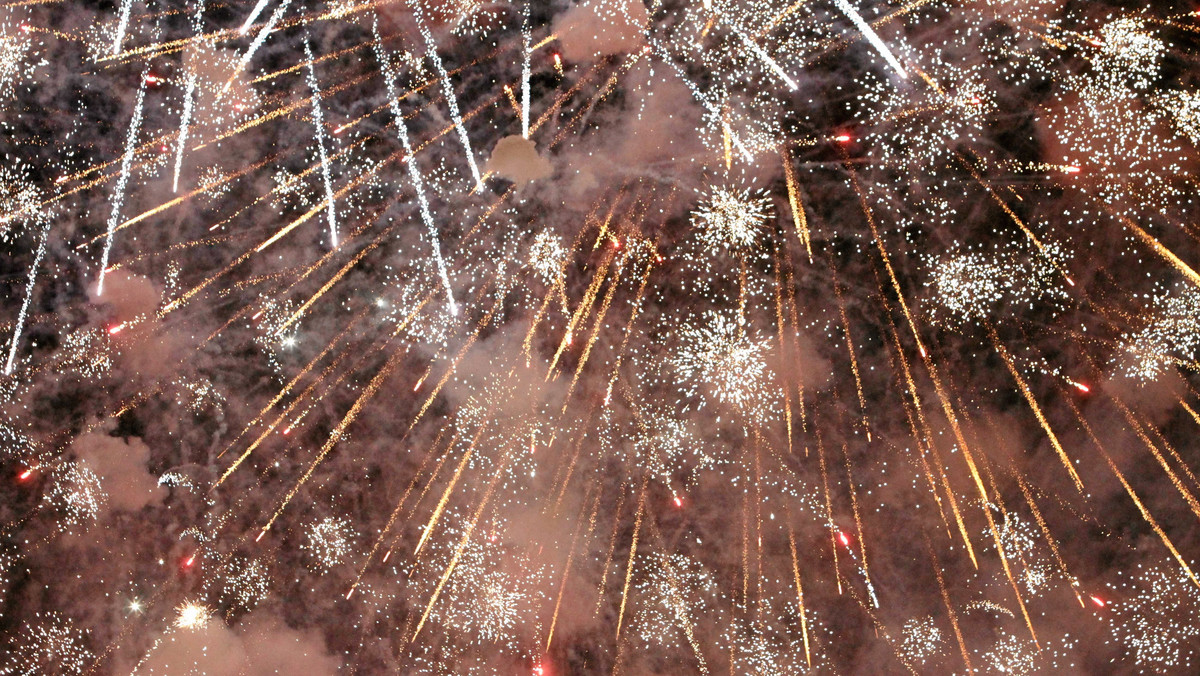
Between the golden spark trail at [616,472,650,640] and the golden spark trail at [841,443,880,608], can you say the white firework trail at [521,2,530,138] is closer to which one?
the golden spark trail at [616,472,650,640]

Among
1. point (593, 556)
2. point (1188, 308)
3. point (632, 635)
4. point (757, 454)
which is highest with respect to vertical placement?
point (1188, 308)

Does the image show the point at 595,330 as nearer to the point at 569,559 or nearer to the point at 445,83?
the point at 569,559

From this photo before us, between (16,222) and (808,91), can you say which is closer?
(808,91)

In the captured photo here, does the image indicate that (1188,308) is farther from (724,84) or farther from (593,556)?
(593,556)

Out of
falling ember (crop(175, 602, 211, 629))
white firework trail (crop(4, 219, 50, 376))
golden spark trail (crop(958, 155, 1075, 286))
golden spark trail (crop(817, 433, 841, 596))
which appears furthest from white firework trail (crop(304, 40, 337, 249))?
golden spark trail (crop(958, 155, 1075, 286))

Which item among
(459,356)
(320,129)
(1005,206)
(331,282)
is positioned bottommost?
(459,356)

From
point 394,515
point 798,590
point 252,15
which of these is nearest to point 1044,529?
point 798,590

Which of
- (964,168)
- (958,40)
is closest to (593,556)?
(964,168)
